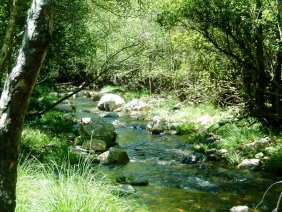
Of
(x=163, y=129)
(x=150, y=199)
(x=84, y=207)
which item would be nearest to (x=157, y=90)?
(x=163, y=129)

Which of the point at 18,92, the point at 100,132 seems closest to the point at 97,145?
the point at 100,132

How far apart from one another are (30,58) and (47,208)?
2.37 m

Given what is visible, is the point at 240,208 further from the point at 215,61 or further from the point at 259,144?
the point at 215,61

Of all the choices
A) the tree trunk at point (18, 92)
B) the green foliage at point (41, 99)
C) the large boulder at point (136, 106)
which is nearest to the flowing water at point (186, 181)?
the green foliage at point (41, 99)

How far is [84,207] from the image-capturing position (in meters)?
4.46

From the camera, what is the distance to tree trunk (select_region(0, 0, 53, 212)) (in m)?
2.55

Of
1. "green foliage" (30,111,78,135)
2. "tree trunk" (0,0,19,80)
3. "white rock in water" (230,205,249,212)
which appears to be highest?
"tree trunk" (0,0,19,80)

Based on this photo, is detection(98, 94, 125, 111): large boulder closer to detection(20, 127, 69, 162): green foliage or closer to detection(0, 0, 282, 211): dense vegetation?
detection(0, 0, 282, 211): dense vegetation

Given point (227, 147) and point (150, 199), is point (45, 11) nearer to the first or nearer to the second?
point (150, 199)

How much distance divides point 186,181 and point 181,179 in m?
0.21

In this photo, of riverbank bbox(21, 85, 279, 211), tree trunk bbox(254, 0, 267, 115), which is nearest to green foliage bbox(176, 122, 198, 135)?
riverbank bbox(21, 85, 279, 211)

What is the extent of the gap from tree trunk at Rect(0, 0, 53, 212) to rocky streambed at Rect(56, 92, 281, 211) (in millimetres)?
4837

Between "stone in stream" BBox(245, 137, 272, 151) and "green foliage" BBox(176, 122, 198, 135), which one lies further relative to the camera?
"green foliage" BBox(176, 122, 198, 135)

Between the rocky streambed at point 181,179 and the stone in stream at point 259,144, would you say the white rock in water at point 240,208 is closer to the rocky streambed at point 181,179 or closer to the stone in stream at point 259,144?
the rocky streambed at point 181,179
